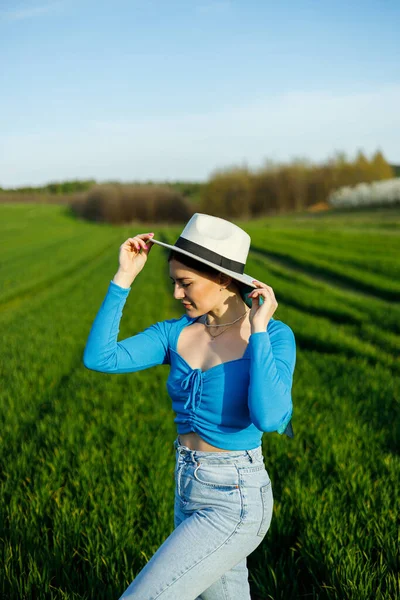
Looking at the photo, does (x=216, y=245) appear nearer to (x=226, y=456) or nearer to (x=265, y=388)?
(x=265, y=388)

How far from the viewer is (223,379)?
87.7 inches

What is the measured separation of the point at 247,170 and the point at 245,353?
100838mm

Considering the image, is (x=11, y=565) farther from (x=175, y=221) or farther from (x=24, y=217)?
(x=175, y=221)

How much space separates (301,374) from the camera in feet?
25.5

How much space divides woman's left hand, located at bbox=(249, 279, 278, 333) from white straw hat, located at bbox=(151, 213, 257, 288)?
3.4 inches

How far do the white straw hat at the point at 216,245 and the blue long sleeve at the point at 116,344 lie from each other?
0.30m

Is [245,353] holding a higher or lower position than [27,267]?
higher

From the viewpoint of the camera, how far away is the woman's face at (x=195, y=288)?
2281 mm

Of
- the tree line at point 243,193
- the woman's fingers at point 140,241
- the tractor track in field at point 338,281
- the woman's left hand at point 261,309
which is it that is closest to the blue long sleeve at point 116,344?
the woman's fingers at point 140,241

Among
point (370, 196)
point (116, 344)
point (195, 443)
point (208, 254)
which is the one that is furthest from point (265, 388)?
point (370, 196)

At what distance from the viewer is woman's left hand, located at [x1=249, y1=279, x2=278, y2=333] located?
2.06m

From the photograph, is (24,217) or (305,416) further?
(24,217)

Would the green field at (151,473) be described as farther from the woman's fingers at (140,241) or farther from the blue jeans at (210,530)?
the woman's fingers at (140,241)

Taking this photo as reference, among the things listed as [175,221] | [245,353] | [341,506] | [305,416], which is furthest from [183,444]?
[175,221]
